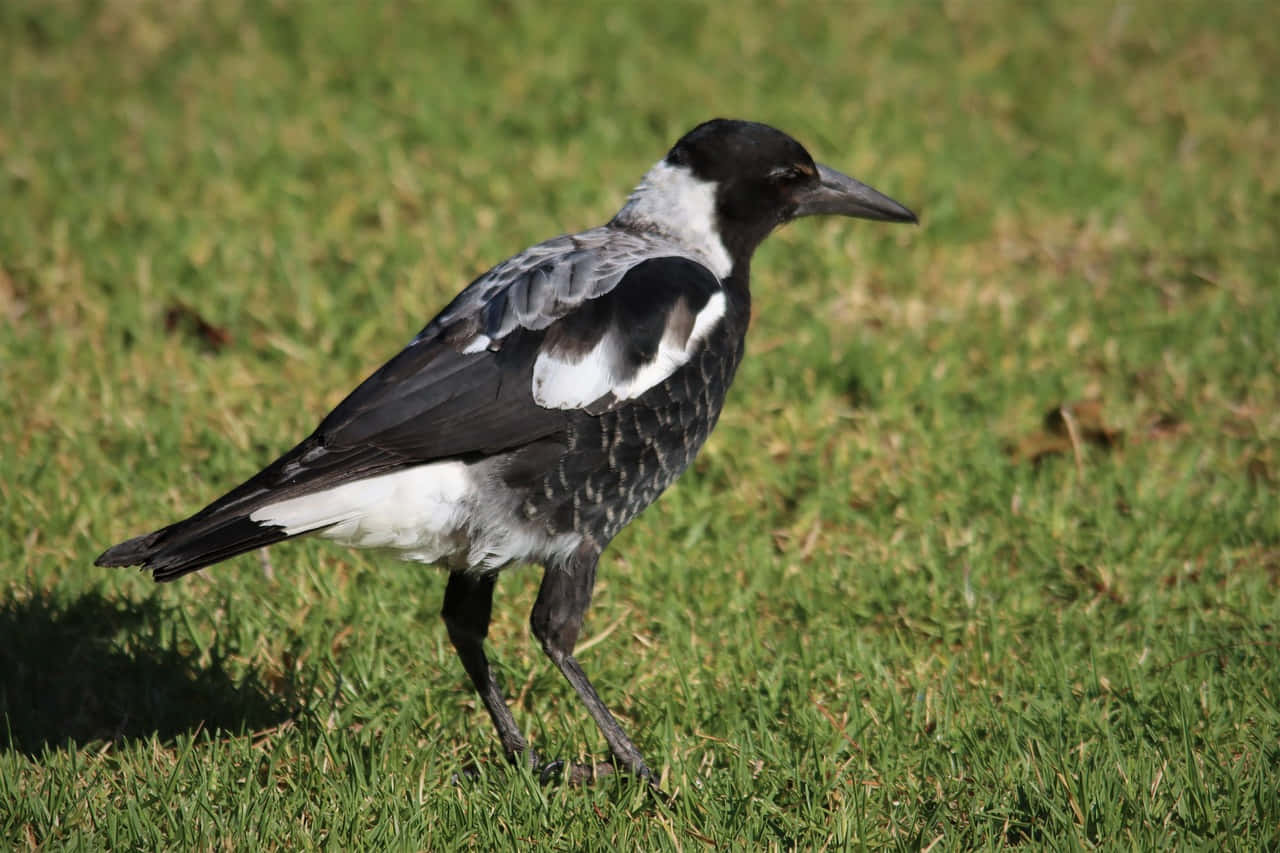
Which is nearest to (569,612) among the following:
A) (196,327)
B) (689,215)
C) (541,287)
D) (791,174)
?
(541,287)

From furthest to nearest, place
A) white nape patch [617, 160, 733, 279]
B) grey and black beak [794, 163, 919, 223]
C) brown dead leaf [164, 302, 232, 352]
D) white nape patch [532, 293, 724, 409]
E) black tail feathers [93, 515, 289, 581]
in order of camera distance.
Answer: brown dead leaf [164, 302, 232, 352], grey and black beak [794, 163, 919, 223], white nape patch [617, 160, 733, 279], white nape patch [532, 293, 724, 409], black tail feathers [93, 515, 289, 581]

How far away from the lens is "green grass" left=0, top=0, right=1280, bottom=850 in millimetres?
2678

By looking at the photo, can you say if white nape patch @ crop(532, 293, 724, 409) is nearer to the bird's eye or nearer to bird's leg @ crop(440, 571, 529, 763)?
bird's leg @ crop(440, 571, 529, 763)

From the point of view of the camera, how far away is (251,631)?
3207mm

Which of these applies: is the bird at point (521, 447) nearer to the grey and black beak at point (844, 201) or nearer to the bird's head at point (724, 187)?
the bird's head at point (724, 187)

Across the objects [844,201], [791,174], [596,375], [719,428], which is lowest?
[719,428]

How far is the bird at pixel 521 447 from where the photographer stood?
8.66 ft

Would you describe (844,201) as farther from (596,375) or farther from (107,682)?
(107,682)

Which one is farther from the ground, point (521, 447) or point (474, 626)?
point (521, 447)

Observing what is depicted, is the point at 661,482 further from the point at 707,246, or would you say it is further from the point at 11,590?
the point at 11,590

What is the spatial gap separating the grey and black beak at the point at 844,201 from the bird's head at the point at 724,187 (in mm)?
49

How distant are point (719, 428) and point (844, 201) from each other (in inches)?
34.8

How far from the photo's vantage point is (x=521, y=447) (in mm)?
2756

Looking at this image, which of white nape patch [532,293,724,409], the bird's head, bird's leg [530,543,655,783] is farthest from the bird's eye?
bird's leg [530,543,655,783]
